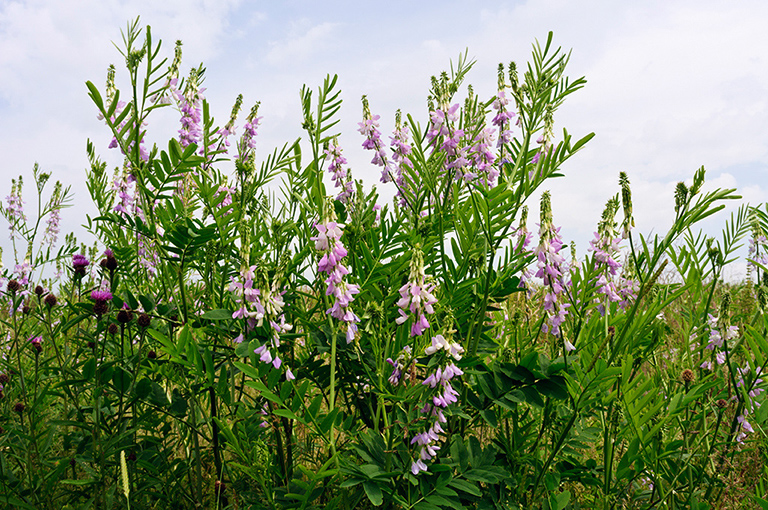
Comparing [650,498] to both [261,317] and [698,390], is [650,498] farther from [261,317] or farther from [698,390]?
[261,317]

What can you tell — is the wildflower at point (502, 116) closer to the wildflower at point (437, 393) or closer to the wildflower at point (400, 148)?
the wildflower at point (400, 148)

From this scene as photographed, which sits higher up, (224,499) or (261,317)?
(261,317)

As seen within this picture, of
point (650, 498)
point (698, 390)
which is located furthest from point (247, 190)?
point (650, 498)

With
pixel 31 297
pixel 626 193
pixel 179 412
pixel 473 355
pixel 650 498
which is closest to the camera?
pixel 626 193

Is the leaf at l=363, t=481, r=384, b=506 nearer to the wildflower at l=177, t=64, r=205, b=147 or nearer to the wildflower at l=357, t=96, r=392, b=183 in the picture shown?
the wildflower at l=357, t=96, r=392, b=183

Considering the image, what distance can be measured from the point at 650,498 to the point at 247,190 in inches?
73.2

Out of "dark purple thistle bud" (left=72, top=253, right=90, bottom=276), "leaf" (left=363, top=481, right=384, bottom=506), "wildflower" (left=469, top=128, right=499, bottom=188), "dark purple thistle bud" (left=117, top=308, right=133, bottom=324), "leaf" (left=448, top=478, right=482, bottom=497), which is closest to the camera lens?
"leaf" (left=363, top=481, right=384, bottom=506)

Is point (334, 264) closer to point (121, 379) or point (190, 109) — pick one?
point (121, 379)

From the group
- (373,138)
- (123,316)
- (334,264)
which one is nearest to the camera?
(334,264)

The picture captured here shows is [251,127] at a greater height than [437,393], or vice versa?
[251,127]

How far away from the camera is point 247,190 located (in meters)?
2.03

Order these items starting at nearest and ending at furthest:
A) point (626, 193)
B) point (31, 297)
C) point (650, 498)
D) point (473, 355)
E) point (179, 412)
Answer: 1. point (626, 193)
2. point (473, 355)
3. point (179, 412)
4. point (650, 498)
5. point (31, 297)

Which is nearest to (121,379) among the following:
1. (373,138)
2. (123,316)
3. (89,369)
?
(89,369)

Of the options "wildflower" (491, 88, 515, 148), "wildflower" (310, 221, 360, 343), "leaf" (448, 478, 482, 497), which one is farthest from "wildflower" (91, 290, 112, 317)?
"wildflower" (491, 88, 515, 148)
